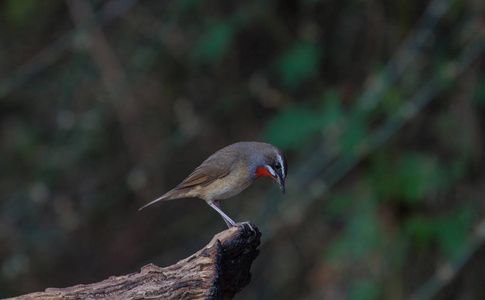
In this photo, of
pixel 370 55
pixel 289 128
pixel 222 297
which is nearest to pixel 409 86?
pixel 370 55

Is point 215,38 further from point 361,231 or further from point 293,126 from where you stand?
point 361,231

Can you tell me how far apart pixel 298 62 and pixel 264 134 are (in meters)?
0.76

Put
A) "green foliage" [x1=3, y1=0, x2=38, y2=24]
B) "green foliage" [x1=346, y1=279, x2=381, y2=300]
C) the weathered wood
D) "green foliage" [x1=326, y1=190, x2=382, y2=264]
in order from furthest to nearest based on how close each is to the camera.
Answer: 1. "green foliage" [x1=3, y1=0, x2=38, y2=24]
2. "green foliage" [x1=346, y1=279, x2=381, y2=300]
3. "green foliage" [x1=326, y1=190, x2=382, y2=264]
4. the weathered wood

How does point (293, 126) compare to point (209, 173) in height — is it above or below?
above

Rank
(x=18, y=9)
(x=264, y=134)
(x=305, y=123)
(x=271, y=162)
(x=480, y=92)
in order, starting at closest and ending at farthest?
1. (x=271, y=162)
2. (x=305, y=123)
3. (x=480, y=92)
4. (x=264, y=134)
5. (x=18, y=9)

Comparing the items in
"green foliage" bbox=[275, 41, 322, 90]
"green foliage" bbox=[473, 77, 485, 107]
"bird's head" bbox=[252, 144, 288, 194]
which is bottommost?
"bird's head" bbox=[252, 144, 288, 194]

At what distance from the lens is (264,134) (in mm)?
7109

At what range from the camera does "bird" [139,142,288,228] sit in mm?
4234

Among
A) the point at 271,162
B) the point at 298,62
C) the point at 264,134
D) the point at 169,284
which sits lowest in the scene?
the point at 169,284

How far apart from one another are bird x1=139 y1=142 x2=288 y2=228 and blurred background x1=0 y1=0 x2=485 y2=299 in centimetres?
247

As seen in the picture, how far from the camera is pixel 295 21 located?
7492 mm

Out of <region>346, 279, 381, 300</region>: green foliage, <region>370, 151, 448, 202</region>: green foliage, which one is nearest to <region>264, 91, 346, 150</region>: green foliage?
<region>370, 151, 448, 202</region>: green foliage

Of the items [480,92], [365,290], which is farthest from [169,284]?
[480,92]

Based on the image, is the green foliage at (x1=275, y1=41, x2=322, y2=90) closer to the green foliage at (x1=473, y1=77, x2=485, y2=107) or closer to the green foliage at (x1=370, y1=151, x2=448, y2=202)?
the green foliage at (x1=370, y1=151, x2=448, y2=202)
